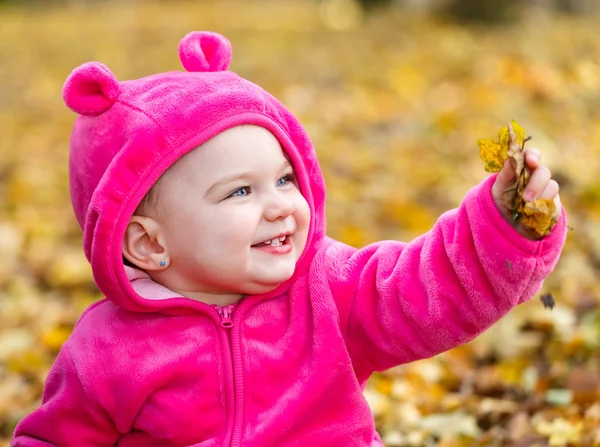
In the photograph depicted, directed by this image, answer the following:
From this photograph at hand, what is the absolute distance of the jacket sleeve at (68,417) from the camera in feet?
6.75

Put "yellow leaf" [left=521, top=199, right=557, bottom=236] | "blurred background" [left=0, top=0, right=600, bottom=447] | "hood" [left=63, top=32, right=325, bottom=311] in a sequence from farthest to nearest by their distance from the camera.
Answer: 1. "blurred background" [left=0, top=0, right=600, bottom=447]
2. "hood" [left=63, top=32, right=325, bottom=311]
3. "yellow leaf" [left=521, top=199, right=557, bottom=236]

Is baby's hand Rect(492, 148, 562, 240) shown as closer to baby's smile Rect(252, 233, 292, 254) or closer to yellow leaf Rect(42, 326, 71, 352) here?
baby's smile Rect(252, 233, 292, 254)

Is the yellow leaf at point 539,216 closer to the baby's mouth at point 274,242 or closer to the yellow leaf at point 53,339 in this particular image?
the baby's mouth at point 274,242

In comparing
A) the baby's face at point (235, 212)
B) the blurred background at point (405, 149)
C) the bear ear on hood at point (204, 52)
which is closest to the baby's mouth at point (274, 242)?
the baby's face at point (235, 212)

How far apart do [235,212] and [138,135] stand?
0.26 metres

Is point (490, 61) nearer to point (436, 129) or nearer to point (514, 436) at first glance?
point (436, 129)

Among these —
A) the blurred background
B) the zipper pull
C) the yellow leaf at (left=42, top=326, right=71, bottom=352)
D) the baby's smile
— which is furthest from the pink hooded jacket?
the yellow leaf at (left=42, top=326, right=71, bottom=352)

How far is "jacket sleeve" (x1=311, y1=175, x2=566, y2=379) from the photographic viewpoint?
1.77 m

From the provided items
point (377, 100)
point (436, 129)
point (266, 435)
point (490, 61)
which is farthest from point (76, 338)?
point (490, 61)

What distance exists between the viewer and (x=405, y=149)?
5.54 metres

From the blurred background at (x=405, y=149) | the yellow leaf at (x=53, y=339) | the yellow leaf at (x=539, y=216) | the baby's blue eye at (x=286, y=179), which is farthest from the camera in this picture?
the yellow leaf at (x=53, y=339)

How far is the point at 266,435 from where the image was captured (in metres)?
2.01

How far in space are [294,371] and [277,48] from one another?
24.7ft

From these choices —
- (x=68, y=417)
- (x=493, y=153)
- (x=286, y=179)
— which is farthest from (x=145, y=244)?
(x=493, y=153)
